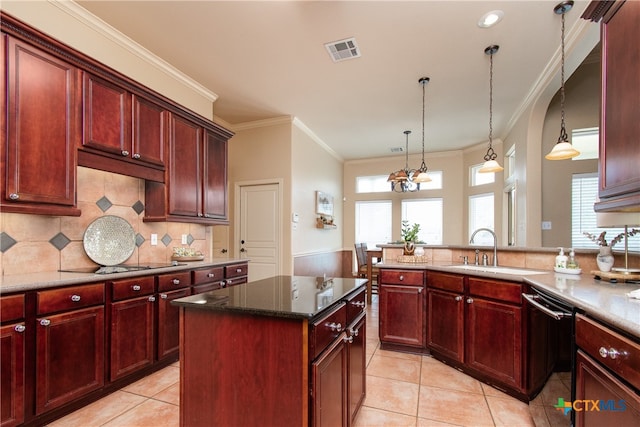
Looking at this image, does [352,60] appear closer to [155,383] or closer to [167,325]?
[167,325]

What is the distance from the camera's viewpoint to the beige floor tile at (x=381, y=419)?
6.12 ft

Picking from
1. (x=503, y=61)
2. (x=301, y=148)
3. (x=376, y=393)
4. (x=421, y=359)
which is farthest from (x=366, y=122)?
(x=376, y=393)

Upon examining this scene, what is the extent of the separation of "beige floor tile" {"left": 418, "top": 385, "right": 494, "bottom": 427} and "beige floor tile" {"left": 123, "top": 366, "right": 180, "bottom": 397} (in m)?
1.92

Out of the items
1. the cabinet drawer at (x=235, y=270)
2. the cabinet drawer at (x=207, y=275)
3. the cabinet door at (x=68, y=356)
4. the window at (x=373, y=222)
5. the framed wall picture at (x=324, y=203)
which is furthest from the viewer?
the window at (x=373, y=222)

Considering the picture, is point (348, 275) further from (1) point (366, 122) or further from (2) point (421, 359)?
(2) point (421, 359)

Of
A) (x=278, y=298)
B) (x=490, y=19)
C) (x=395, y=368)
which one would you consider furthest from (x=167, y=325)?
(x=490, y=19)

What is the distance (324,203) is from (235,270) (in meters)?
2.97

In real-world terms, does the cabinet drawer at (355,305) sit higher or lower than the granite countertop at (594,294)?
lower

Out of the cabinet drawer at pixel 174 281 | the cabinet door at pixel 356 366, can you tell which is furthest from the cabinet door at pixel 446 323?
the cabinet drawer at pixel 174 281

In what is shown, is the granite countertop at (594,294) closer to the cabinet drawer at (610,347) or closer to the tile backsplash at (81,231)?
the cabinet drawer at (610,347)

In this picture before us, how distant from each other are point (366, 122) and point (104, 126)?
3.80m

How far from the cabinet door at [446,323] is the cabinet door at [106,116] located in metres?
3.06

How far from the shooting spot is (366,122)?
5.05 metres

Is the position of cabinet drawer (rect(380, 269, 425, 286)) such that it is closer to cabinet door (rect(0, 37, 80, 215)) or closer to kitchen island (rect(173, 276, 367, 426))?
kitchen island (rect(173, 276, 367, 426))
